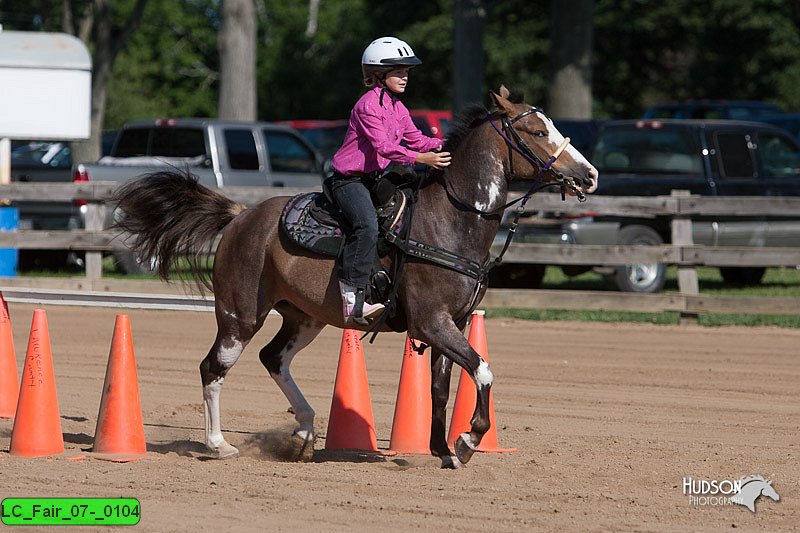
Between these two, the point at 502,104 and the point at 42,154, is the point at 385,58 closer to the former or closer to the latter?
the point at 502,104

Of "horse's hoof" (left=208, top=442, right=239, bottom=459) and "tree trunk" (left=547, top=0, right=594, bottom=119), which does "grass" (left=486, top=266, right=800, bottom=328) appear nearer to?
"horse's hoof" (left=208, top=442, right=239, bottom=459)

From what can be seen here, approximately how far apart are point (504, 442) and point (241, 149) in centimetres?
1239

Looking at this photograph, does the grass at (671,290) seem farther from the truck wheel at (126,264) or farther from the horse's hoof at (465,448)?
the horse's hoof at (465,448)

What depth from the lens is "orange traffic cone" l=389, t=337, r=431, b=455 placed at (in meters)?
8.70

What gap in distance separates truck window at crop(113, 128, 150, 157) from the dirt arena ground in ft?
20.9

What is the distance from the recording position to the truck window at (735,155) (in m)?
18.4

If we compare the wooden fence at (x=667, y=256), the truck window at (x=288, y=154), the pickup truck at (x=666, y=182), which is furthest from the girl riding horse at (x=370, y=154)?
the truck window at (x=288, y=154)

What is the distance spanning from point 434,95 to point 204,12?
1710 centimetres

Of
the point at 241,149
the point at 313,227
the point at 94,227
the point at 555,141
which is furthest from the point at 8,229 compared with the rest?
the point at 555,141

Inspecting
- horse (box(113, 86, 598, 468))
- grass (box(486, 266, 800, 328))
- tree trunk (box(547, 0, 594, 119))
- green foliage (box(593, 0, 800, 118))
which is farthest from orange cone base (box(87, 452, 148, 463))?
green foliage (box(593, 0, 800, 118))

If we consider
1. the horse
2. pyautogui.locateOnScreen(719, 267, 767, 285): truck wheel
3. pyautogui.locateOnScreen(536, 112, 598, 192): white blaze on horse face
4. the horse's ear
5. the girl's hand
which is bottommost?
pyautogui.locateOnScreen(719, 267, 767, 285): truck wheel

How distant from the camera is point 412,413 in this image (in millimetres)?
8750

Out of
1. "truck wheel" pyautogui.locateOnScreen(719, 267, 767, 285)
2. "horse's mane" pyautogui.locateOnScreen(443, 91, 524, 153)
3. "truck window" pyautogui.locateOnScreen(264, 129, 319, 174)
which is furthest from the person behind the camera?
"truck window" pyautogui.locateOnScreen(264, 129, 319, 174)

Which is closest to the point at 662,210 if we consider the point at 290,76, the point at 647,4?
the point at 647,4
